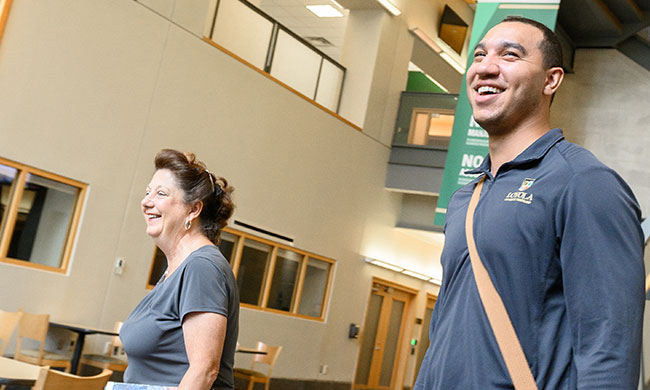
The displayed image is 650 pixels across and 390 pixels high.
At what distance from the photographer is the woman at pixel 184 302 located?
216 centimetres

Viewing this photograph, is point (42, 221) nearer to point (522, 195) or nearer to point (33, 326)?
point (33, 326)

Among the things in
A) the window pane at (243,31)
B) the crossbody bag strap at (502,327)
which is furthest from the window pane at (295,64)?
the crossbody bag strap at (502,327)

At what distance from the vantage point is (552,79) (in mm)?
1434

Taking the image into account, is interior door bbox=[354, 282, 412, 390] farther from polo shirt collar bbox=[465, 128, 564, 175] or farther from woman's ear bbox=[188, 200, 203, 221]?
polo shirt collar bbox=[465, 128, 564, 175]

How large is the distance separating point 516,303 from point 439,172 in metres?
12.4

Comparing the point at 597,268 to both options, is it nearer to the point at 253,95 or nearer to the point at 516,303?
the point at 516,303

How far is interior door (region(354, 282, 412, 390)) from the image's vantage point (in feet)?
48.8

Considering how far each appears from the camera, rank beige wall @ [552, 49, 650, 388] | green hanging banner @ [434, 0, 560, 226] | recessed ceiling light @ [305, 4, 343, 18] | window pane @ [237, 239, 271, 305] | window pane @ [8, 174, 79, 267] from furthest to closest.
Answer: recessed ceiling light @ [305, 4, 343, 18]
window pane @ [237, 239, 271, 305]
window pane @ [8, 174, 79, 267]
green hanging banner @ [434, 0, 560, 226]
beige wall @ [552, 49, 650, 388]

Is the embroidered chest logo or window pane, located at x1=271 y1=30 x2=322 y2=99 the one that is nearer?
the embroidered chest logo

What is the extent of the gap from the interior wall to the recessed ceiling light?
2957 millimetres

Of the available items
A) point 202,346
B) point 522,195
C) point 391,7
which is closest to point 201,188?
point 202,346

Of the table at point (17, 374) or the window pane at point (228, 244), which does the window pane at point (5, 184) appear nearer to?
the window pane at point (228, 244)

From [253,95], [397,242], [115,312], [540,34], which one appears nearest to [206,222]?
[540,34]

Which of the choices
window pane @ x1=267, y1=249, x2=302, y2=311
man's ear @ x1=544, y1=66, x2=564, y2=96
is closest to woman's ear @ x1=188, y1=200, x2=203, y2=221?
man's ear @ x1=544, y1=66, x2=564, y2=96
